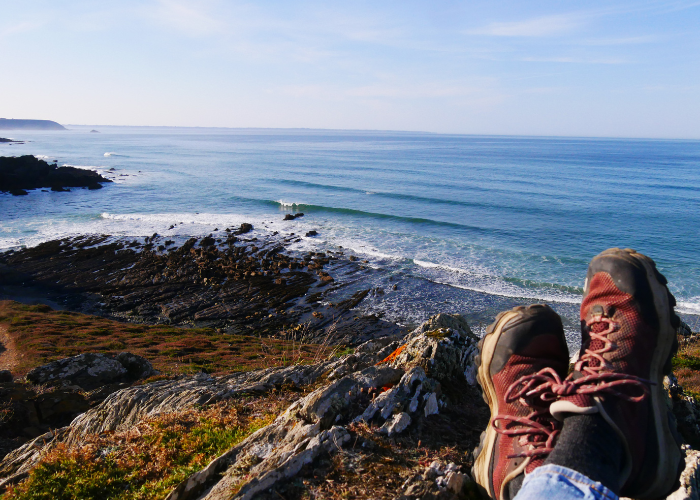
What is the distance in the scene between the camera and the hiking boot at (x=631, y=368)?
228 centimetres

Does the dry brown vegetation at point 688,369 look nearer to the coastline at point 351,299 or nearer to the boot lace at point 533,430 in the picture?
the coastline at point 351,299

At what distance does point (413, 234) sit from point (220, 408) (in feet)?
94.8

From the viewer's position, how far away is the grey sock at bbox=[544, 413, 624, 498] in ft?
6.64

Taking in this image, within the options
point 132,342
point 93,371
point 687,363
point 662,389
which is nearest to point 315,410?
point 662,389

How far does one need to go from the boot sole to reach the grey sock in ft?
1.05

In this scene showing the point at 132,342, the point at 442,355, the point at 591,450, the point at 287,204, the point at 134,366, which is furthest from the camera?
the point at 287,204

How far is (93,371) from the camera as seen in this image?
9539mm

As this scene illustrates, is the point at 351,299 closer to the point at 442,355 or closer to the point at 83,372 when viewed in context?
the point at 83,372

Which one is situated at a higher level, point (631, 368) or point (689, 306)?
point (631, 368)

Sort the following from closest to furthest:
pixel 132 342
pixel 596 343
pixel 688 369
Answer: pixel 596 343
pixel 688 369
pixel 132 342

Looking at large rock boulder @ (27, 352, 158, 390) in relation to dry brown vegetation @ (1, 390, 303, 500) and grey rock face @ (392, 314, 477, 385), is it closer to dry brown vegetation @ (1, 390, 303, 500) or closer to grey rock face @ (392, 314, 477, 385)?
dry brown vegetation @ (1, 390, 303, 500)

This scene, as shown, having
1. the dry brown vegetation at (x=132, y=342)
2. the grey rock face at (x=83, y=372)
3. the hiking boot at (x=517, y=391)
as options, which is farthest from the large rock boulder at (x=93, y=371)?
the hiking boot at (x=517, y=391)

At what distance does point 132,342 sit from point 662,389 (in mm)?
17656

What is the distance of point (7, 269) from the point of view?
25.9 metres
